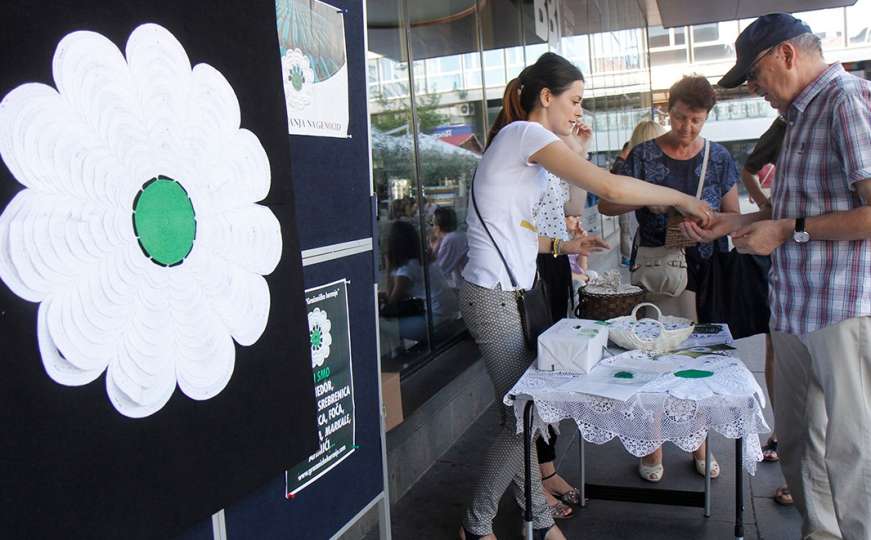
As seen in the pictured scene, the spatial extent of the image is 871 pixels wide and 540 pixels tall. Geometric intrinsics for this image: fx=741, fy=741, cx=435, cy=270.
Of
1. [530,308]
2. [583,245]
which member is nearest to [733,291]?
[583,245]

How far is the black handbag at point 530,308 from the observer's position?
2562 millimetres

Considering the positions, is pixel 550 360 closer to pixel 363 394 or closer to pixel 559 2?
pixel 363 394

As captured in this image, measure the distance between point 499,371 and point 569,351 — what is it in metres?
0.36

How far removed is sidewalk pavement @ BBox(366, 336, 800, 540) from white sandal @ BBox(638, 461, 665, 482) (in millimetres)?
31

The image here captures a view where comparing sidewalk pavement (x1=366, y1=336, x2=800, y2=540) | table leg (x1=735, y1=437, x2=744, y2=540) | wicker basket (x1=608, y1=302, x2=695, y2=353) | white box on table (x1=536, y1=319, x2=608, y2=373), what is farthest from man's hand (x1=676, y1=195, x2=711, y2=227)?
sidewalk pavement (x1=366, y1=336, x2=800, y2=540)

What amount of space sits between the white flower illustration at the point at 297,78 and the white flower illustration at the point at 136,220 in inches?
9.9

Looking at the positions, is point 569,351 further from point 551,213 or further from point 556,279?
point 556,279

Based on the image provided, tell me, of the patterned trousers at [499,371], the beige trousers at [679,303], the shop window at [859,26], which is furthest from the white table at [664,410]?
the shop window at [859,26]

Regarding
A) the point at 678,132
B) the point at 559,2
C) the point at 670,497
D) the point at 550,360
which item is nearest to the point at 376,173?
the point at 678,132

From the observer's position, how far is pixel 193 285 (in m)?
1.46

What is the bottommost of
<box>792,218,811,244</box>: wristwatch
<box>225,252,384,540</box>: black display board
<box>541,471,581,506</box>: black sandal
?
<box>541,471,581,506</box>: black sandal

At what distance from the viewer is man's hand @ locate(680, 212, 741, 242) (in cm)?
284

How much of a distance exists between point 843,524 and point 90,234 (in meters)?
2.35

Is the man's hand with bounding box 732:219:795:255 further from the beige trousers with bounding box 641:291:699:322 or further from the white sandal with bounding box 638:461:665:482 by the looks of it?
the white sandal with bounding box 638:461:665:482
